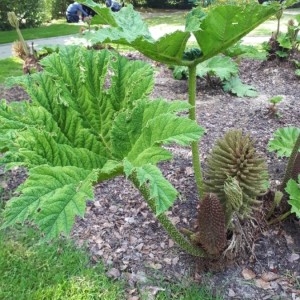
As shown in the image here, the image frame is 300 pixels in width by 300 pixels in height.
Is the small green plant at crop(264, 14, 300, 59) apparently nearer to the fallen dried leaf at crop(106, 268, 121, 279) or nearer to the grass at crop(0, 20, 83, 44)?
the fallen dried leaf at crop(106, 268, 121, 279)

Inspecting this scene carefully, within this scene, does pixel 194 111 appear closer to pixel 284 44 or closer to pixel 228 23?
pixel 228 23

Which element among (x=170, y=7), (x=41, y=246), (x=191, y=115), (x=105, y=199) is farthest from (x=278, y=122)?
(x=170, y=7)

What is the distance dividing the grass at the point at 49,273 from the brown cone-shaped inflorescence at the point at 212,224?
0.53 metres

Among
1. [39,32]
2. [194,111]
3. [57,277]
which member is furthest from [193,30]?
[39,32]

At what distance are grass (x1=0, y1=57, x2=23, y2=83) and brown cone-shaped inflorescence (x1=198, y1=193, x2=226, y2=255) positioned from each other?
453cm

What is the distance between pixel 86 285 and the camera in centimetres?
242

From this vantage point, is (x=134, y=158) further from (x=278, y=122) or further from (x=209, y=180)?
(x=278, y=122)

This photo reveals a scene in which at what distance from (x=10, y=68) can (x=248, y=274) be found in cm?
550

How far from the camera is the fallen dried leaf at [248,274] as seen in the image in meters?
2.41

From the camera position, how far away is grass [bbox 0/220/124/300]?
2385 millimetres

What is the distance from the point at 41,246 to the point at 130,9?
1.41m

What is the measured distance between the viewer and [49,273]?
2.51 metres

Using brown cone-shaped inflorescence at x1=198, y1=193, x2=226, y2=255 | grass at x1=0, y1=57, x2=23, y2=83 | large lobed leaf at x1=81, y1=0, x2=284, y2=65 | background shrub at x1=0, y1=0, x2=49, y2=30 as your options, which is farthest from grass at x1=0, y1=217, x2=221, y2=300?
background shrub at x1=0, y1=0, x2=49, y2=30

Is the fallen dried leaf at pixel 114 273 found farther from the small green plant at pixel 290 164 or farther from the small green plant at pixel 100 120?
the small green plant at pixel 290 164
